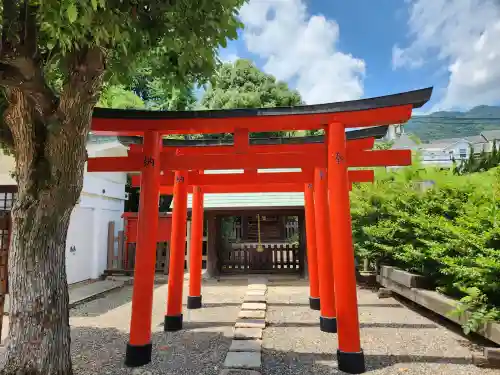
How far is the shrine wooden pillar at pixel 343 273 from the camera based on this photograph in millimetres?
4234

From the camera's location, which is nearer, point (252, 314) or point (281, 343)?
point (281, 343)

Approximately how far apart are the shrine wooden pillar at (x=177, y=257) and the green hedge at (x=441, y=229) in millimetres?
4180

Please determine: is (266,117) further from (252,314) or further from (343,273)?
(252,314)

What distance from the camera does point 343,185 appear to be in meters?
4.45

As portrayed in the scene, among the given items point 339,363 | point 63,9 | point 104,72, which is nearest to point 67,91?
point 104,72

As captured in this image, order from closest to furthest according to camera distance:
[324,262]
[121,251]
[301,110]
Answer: [301,110] < [324,262] < [121,251]

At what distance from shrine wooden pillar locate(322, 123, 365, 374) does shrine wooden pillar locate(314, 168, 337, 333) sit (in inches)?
56.8

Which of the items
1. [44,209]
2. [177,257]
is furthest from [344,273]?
[44,209]

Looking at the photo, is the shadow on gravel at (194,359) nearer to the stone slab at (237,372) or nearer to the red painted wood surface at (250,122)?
the stone slab at (237,372)

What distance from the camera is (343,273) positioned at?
14.2 feet

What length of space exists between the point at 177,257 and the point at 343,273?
310 cm

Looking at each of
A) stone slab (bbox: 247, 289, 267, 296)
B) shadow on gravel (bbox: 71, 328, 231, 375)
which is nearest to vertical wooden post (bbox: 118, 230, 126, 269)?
stone slab (bbox: 247, 289, 267, 296)

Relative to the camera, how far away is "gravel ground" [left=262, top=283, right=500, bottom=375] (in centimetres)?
433

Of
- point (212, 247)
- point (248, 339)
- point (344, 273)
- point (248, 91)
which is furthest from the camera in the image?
point (248, 91)
